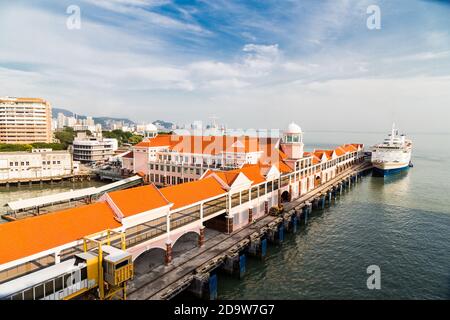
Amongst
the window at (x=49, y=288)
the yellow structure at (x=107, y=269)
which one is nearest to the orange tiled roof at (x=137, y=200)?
the yellow structure at (x=107, y=269)

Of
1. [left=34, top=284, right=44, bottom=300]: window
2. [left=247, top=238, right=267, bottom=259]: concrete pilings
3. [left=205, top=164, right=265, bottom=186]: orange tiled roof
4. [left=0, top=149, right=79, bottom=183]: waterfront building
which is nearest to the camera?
[left=34, top=284, right=44, bottom=300]: window

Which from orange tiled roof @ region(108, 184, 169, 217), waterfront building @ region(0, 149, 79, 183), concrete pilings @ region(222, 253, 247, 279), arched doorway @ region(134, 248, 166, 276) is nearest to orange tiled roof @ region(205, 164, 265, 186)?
concrete pilings @ region(222, 253, 247, 279)

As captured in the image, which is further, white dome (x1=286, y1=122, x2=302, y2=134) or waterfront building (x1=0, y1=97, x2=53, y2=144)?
waterfront building (x1=0, y1=97, x2=53, y2=144)

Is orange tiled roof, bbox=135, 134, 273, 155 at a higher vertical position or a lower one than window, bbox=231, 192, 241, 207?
higher

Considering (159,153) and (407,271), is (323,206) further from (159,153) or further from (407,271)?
(159,153)

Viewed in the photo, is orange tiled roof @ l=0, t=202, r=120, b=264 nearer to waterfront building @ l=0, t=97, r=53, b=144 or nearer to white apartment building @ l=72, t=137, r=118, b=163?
white apartment building @ l=72, t=137, r=118, b=163

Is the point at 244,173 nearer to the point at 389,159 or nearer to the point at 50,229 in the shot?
the point at 50,229

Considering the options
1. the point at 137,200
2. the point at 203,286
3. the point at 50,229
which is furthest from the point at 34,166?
the point at 203,286

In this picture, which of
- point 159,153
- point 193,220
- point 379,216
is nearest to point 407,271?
point 379,216
